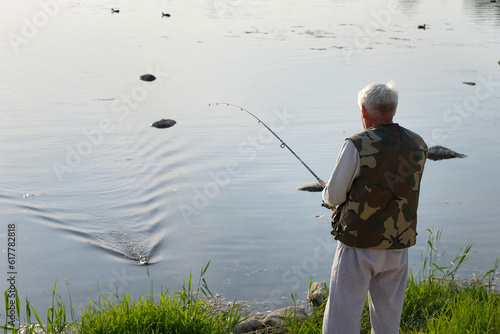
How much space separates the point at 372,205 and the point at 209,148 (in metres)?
8.13

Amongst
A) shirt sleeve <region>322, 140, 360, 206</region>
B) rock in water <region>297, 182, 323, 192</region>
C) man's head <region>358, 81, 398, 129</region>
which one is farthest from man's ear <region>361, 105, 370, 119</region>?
rock in water <region>297, 182, 323, 192</region>

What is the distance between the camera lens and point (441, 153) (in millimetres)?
11766

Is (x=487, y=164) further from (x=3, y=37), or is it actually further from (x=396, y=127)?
(x=3, y=37)

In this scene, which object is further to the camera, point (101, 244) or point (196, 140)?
point (196, 140)

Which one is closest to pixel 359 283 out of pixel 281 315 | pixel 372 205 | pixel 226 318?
pixel 372 205

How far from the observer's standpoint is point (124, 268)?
7645mm

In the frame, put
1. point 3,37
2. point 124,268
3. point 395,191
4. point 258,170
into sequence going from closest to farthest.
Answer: point 395,191
point 124,268
point 258,170
point 3,37

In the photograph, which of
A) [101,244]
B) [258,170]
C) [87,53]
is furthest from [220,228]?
[87,53]

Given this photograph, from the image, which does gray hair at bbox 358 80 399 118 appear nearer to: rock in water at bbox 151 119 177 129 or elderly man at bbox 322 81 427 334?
elderly man at bbox 322 81 427 334

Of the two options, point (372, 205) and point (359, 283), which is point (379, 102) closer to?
point (372, 205)

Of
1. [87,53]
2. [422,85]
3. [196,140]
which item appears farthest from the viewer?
[87,53]

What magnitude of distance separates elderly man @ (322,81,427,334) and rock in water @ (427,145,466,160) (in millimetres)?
7746

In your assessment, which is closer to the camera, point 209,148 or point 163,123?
point 209,148

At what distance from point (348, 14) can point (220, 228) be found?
25.1m
